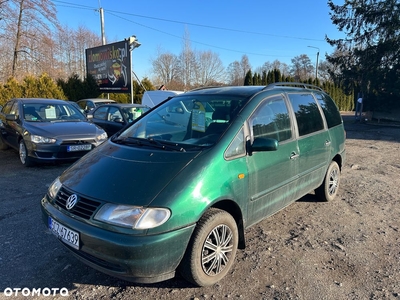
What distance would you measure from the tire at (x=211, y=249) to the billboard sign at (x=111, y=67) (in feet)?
60.2

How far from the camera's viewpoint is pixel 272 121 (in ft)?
11.2

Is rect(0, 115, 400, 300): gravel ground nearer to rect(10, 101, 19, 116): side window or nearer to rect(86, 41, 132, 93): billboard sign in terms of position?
rect(10, 101, 19, 116): side window

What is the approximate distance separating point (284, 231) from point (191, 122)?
1798mm

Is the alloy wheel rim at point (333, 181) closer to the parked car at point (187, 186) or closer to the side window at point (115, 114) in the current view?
the parked car at point (187, 186)

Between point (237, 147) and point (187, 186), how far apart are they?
0.73 meters

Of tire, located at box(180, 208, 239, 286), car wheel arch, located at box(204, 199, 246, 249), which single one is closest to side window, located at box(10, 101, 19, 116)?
car wheel arch, located at box(204, 199, 246, 249)

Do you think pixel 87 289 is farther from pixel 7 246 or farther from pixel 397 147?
pixel 397 147

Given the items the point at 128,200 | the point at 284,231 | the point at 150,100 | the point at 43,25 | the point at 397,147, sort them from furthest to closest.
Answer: the point at 43,25
the point at 150,100
the point at 397,147
the point at 284,231
the point at 128,200

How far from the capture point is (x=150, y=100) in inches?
625

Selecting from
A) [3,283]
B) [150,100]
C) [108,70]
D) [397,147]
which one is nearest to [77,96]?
[108,70]

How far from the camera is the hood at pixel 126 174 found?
238 cm

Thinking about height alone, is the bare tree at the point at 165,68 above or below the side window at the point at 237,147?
above

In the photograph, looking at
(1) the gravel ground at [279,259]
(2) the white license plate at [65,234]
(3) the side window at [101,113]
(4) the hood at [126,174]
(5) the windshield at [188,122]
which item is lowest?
(1) the gravel ground at [279,259]

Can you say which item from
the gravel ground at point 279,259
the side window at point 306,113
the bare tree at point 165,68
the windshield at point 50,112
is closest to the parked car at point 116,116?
the windshield at point 50,112
